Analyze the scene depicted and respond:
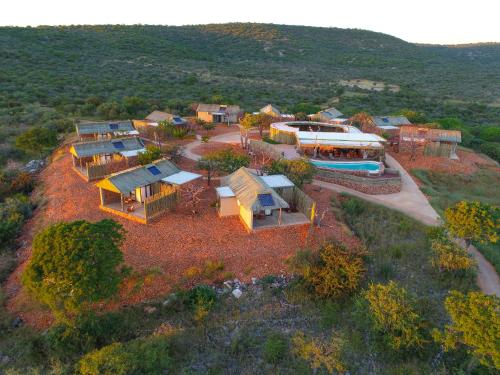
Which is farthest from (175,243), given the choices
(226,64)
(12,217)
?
(226,64)

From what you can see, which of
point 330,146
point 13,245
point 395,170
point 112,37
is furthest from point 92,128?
point 112,37

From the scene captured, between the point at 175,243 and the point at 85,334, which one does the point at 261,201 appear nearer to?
the point at 175,243

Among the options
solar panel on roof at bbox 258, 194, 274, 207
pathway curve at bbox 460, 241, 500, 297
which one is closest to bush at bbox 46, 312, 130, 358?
solar panel on roof at bbox 258, 194, 274, 207

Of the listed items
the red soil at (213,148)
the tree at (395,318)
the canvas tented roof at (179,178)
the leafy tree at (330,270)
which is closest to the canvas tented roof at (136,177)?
the canvas tented roof at (179,178)

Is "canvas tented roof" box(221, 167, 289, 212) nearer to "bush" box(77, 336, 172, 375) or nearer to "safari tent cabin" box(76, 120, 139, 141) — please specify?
"bush" box(77, 336, 172, 375)

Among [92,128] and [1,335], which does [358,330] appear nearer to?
[1,335]

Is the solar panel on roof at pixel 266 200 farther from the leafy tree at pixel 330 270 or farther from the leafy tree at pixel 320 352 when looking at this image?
the leafy tree at pixel 320 352
